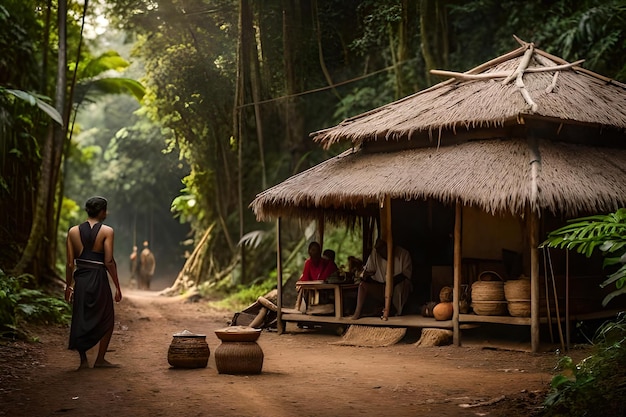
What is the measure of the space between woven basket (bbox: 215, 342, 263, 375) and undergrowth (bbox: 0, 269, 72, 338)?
3458 millimetres

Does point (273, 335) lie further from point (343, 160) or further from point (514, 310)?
point (514, 310)

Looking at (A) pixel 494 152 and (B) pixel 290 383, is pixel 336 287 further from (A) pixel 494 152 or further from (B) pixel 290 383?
(B) pixel 290 383

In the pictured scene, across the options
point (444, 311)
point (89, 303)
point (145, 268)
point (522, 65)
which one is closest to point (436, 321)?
point (444, 311)

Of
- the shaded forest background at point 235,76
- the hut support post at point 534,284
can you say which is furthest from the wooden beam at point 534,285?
the shaded forest background at point 235,76

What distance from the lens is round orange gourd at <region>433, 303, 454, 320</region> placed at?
10.9m

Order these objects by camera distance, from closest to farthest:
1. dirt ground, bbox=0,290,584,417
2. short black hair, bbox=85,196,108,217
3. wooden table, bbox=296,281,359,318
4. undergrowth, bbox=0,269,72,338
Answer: dirt ground, bbox=0,290,584,417
short black hair, bbox=85,196,108,217
undergrowth, bbox=0,269,72,338
wooden table, bbox=296,281,359,318

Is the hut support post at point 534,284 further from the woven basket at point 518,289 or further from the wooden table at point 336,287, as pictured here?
the wooden table at point 336,287

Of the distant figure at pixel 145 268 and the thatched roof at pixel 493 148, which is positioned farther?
the distant figure at pixel 145 268

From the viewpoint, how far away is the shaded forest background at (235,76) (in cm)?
1436

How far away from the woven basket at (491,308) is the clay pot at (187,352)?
3.92 meters

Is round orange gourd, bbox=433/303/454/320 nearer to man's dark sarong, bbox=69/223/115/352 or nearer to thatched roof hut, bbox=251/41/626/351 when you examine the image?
thatched roof hut, bbox=251/41/626/351

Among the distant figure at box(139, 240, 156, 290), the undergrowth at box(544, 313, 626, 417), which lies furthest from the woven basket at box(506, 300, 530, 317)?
the distant figure at box(139, 240, 156, 290)

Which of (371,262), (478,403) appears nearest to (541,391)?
(478,403)

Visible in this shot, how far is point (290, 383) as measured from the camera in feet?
24.4
